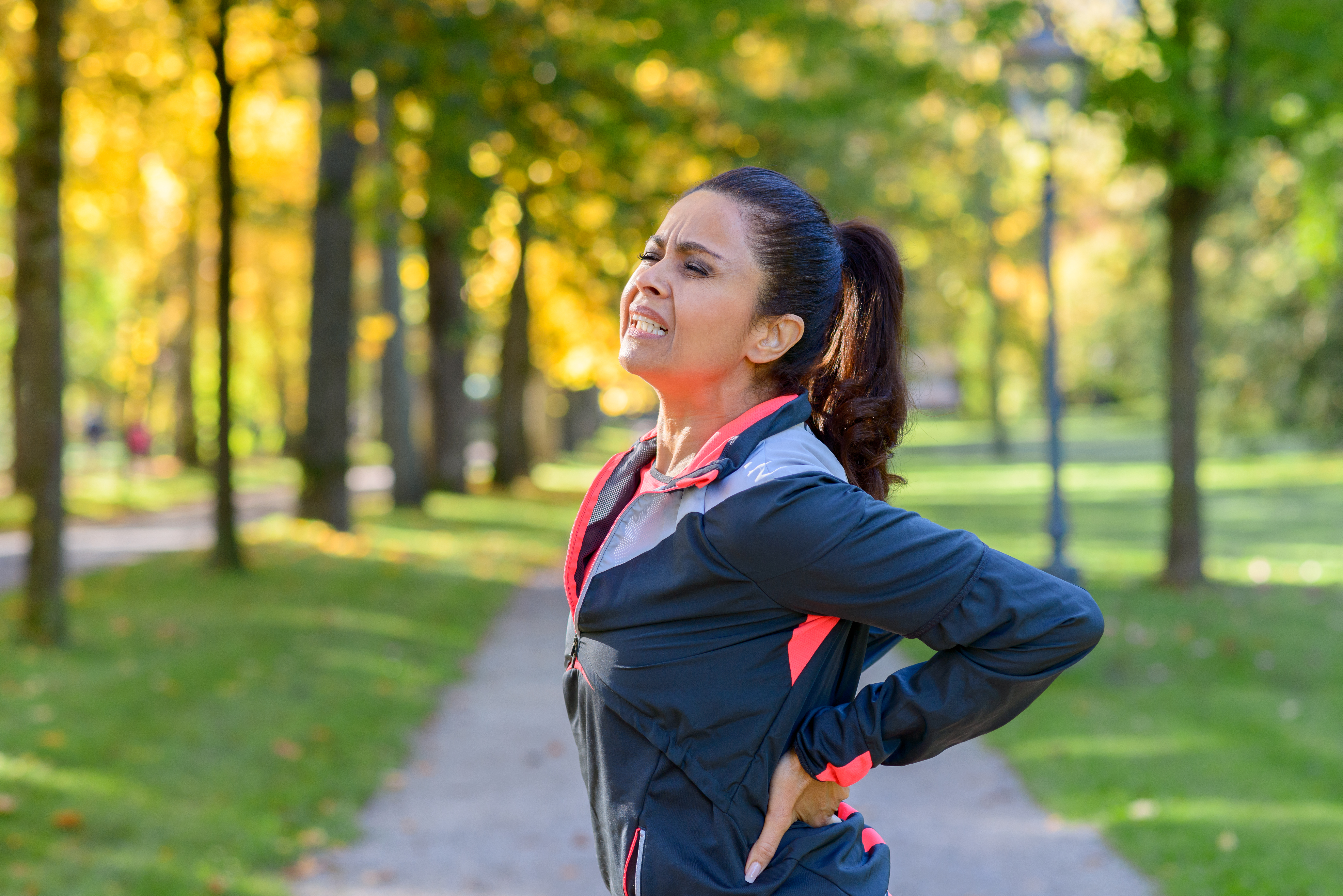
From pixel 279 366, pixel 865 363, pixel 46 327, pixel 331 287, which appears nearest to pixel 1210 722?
pixel 865 363

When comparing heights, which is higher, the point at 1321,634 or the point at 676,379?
the point at 676,379

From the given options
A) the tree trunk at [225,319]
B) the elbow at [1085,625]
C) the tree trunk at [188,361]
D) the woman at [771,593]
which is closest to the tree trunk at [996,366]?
the tree trunk at [188,361]

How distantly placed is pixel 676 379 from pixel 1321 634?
954 centimetres

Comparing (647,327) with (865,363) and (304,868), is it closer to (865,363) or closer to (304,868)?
(865,363)

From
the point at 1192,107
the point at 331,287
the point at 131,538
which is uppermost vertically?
the point at 1192,107

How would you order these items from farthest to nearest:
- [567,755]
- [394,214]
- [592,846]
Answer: [394,214]
[567,755]
[592,846]

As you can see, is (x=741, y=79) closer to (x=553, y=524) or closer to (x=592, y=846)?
(x=553, y=524)

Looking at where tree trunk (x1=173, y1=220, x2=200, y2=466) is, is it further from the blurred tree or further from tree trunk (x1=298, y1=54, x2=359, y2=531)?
the blurred tree

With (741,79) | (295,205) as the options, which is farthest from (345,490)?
(295,205)

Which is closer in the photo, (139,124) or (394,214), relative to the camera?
(394,214)

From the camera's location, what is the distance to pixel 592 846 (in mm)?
5719

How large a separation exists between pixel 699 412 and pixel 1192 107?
929cm

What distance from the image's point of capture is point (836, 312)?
6.52 ft

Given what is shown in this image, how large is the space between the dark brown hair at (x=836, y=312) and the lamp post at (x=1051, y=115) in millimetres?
7185
